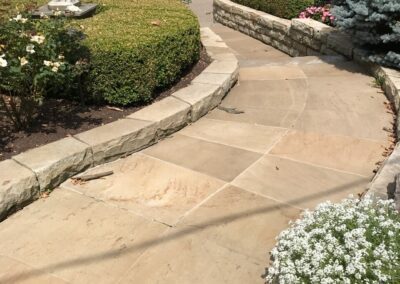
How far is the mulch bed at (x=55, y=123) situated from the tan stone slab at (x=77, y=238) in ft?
2.42

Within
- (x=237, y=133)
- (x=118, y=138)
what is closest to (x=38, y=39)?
(x=118, y=138)

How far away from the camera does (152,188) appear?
3.73 metres

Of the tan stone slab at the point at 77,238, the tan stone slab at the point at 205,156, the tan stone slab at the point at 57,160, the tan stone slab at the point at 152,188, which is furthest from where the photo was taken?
the tan stone slab at the point at 205,156

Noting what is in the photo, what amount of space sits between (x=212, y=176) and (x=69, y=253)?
1382 mm

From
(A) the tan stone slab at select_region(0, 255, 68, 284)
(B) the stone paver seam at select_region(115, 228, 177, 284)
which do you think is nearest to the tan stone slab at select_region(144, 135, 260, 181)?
(B) the stone paver seam at select_region(115, 228, 177, 284)

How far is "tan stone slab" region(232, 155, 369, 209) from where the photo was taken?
357cm

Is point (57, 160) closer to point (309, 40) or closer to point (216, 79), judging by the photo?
point (216, 79)

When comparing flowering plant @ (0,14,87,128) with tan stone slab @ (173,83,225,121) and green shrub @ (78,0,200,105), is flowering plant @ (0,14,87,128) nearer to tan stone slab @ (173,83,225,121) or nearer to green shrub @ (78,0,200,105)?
green shrub @ (78,0,200,105)

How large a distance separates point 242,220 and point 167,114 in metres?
1.67

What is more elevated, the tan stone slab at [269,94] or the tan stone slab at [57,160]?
the tan stone slab at [57,160]

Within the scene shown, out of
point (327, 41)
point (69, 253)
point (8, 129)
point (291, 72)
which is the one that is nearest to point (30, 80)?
point (8, 129)

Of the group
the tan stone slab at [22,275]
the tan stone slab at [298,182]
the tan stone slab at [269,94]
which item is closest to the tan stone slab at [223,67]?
the tan stone slab at [269,94]

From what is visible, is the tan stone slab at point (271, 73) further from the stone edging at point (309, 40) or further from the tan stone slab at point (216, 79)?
the stone edging at point (309, 40)

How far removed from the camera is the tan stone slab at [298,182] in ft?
11.7
